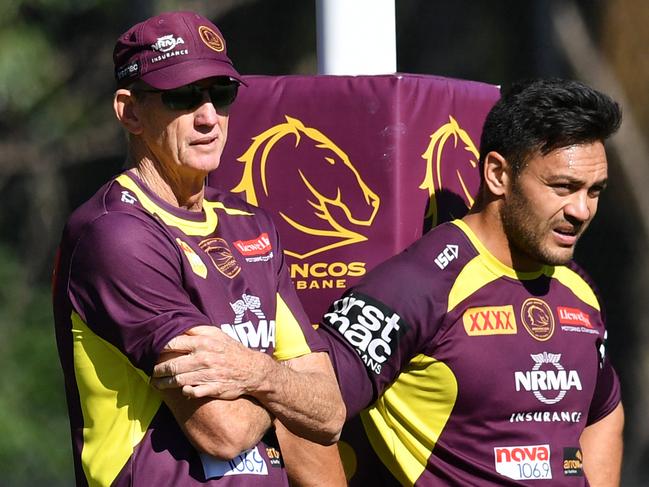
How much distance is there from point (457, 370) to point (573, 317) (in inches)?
16.8

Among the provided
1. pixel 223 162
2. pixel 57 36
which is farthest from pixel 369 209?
pixel 57 36

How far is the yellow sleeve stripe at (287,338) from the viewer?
308 cm

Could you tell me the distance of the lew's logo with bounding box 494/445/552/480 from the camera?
3.47m

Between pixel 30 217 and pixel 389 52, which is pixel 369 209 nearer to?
pixel 389 52

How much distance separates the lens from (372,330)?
3.39 metres

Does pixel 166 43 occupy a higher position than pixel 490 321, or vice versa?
pixel 166 43

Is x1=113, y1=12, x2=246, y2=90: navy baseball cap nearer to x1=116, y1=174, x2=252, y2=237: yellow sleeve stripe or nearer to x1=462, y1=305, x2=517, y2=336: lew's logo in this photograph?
x1=116, y1=174, x2=252, y2=237: yellow sleeve stripe

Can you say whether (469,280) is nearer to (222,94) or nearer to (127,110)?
(222,94)

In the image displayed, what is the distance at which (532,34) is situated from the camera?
737 cm

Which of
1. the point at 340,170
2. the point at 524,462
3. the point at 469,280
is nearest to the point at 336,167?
the point at 340,170

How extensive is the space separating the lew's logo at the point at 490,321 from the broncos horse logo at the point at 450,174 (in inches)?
12.3

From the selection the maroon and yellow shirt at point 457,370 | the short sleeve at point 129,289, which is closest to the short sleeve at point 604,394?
the maroon and yellow shirt at point 457,370

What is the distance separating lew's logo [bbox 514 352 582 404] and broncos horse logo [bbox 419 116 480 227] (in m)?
0.48

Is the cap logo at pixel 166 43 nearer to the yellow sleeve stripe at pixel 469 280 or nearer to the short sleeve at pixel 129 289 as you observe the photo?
the short sleeve at pixel 129 289
